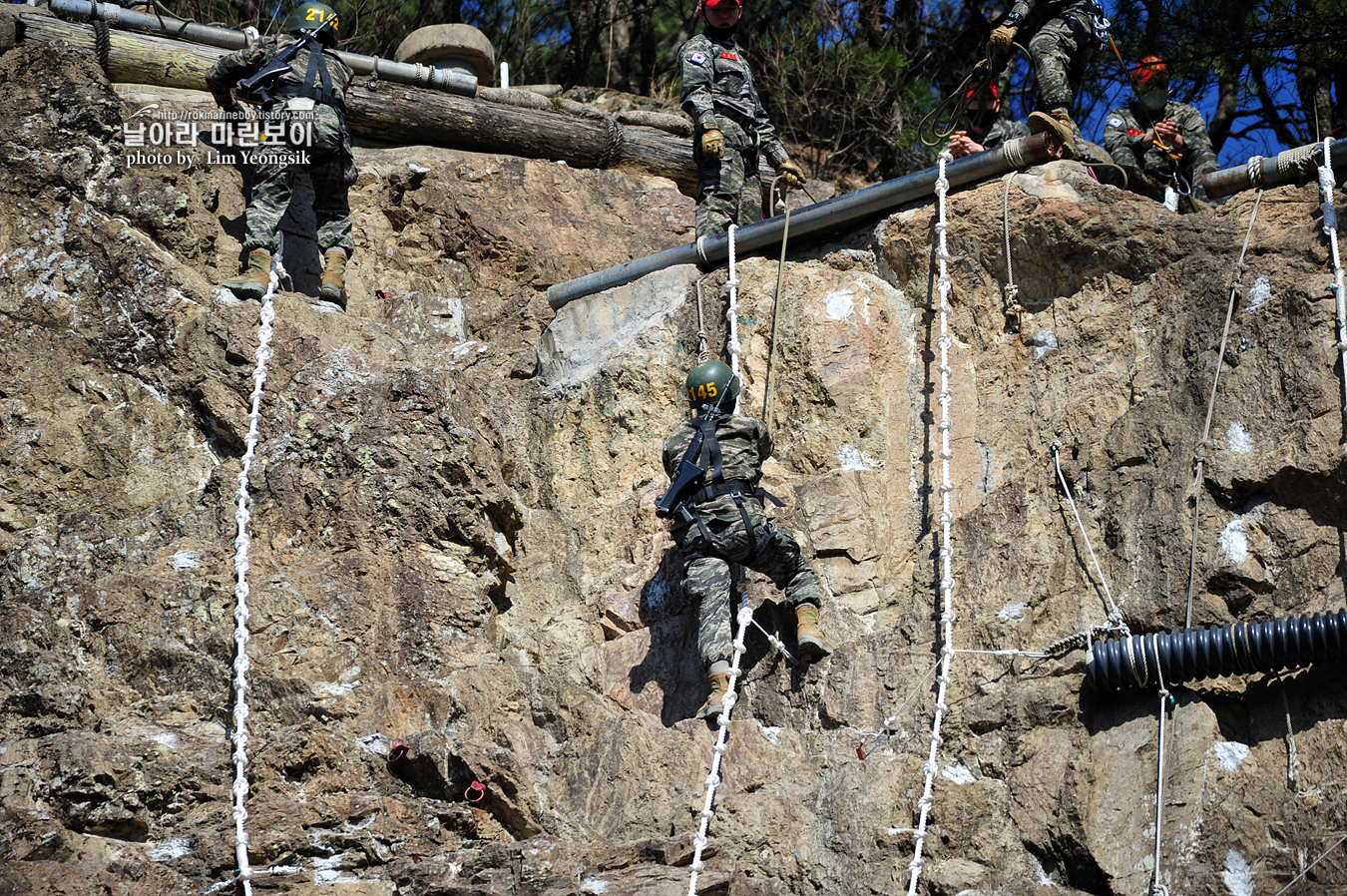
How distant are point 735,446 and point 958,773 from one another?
6.32 feet

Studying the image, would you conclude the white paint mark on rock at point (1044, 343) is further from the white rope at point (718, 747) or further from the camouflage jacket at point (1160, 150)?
the camouflage jacket at point (1160, 150)

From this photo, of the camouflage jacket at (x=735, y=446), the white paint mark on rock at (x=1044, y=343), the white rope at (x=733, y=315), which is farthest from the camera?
the white rope at (x=733, y=315)

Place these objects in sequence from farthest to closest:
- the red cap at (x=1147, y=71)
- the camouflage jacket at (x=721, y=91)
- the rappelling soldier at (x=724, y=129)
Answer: the red cap at (x=1147, y=71) < the camouflage jacket at (x=721, y=91) < the rappelling soldier at (x=724, y=129)

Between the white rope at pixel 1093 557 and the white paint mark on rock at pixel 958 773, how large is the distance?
0.89 metres

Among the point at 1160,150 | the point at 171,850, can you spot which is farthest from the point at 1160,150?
the point at 171,850

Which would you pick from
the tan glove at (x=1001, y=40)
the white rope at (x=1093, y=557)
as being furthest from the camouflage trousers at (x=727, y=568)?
the tan glove at (x=1001, y=40)

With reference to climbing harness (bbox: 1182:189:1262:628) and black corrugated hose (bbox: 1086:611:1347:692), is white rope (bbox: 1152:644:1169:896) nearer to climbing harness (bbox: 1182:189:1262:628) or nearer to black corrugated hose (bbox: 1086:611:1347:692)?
black corrugated hose (bbox: 1086:611:1347:692)

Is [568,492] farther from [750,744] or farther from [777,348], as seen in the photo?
[750,744]

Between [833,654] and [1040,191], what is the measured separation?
2740mm

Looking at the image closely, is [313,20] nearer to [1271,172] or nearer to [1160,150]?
[1271,172]

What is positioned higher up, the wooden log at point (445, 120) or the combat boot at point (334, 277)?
the wooden log at point (445, 120)

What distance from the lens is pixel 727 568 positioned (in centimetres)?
644

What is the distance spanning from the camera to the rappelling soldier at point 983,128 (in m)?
8.59

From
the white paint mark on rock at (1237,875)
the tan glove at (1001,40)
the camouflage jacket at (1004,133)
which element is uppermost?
the tan glove at (1001,40)
